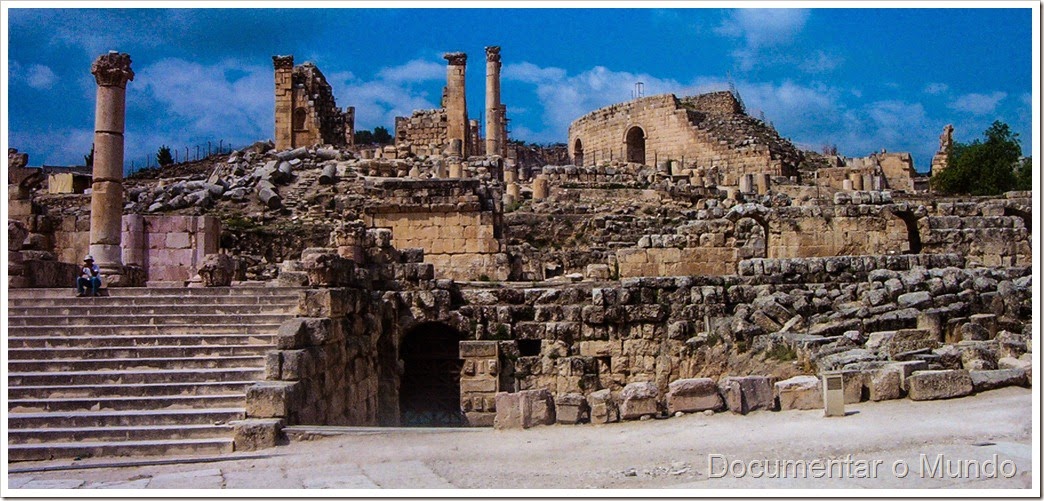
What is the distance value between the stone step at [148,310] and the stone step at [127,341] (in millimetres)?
697

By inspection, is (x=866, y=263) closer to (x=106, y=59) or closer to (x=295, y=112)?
(x=106, y=59)

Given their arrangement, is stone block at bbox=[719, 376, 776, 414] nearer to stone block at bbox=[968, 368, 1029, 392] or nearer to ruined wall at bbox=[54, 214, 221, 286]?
stone block at bbox=[968, 368, 1029, 392]

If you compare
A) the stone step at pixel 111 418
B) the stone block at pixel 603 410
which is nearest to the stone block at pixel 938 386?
the stone block at pixel 603 410

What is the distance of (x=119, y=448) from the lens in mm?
8688

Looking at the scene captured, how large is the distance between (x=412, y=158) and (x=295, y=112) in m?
9.13

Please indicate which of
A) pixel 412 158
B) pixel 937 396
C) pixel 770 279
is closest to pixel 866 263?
pixel 770 279

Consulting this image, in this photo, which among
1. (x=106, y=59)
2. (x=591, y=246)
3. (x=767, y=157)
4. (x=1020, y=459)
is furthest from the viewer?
(x=767, y=157)

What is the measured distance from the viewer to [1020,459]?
6.73 m

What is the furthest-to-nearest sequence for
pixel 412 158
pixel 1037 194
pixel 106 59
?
pixel 412 158
pixel 106 59
pixel 1037 194

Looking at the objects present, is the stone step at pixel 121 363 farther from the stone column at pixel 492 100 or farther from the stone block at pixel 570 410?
the stone column at pixel 492 100

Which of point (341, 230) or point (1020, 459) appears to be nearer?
point (1020, 459)

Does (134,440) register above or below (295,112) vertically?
below

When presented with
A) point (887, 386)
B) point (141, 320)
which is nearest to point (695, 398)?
point (887, 386)

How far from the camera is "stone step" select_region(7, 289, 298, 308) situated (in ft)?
39.3
